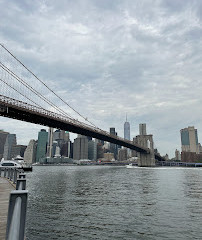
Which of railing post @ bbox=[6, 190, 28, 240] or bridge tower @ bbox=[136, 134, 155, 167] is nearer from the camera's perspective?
railing post @ bbox=[6, 190, 28, 240]

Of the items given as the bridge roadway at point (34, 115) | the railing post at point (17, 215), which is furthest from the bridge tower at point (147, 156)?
the railing post at point (17, 215)

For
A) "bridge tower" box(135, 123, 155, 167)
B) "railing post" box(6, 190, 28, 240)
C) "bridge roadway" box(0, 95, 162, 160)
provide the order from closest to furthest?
"railing post" box(6, 190, 28, 240)
"bridge roadway" box(0, 95, 162, 160)
"bridge tower" box(135, 123, 155, 167)

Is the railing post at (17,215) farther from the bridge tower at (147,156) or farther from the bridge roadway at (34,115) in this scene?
the bridge tower at (147,156)

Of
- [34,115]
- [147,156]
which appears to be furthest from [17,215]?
[147,156]

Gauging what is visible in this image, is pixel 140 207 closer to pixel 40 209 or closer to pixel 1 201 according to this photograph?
pixel 40 209

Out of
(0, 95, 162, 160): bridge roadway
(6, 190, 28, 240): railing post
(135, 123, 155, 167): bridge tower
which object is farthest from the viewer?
(135, 123, 155, 167): bridge tower

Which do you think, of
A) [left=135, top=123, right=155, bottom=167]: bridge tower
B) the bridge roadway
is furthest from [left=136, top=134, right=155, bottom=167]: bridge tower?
the bridge roadway

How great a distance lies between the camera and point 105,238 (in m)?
8.84

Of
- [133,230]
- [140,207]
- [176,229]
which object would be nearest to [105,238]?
[133,230]

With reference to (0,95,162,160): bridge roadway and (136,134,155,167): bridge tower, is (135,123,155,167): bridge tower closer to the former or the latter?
(136,134,155,167): bridge tower

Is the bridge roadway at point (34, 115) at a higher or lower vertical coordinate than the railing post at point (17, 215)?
higher

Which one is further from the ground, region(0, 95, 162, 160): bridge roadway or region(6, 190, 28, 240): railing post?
region(0, 95, 162, 160): bridge roadway

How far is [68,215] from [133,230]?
179 inches

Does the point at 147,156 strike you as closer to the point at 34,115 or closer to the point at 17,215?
the point at 34,115
